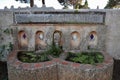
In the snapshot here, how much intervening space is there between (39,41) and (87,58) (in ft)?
6.92

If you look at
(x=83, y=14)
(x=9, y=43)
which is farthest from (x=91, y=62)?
(x=9, y=43)

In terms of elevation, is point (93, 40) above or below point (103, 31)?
below

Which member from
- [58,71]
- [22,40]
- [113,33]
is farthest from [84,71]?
[22,40]

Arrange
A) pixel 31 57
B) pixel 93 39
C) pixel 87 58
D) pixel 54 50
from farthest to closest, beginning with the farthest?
1. pixel 93 39
2. pixel 54 50
3. pixel 31 57
4. pixel 87 58

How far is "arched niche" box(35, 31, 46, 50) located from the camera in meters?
7.47

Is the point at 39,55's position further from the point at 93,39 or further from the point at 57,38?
the point at 93,39

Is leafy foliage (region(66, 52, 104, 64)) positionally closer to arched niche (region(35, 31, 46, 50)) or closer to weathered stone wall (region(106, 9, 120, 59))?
weathered stone wall (region(106, 9, 120, 59))

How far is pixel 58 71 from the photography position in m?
5.96

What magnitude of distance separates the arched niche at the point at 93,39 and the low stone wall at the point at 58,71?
5.25 feet

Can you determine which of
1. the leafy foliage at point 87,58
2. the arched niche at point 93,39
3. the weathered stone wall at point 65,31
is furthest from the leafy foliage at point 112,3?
the leafy foliage at point 87,58

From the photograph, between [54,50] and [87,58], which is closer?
[87,58]

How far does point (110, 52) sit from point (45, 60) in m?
2.73

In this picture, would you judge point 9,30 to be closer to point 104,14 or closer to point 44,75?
point 44,75

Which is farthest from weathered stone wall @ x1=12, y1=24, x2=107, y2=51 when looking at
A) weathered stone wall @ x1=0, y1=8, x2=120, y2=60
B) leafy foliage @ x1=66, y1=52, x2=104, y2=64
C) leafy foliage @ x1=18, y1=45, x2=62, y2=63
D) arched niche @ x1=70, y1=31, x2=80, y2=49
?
leafy foliage @ x1=66, y1=52, x2=104, y2=64
